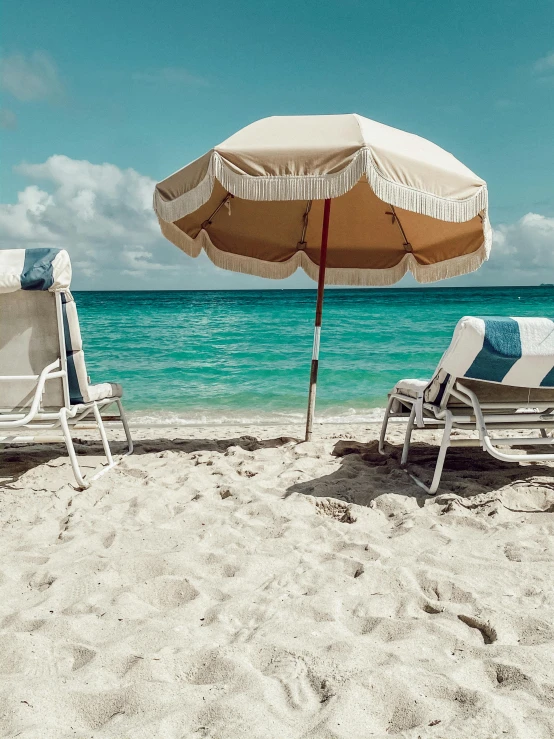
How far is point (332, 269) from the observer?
579 cm

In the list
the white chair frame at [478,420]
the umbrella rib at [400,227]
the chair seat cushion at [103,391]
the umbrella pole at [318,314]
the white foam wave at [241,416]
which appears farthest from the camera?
the white foam wave at [241,416]

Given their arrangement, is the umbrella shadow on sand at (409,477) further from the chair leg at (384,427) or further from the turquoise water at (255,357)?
the turquoise water at (255,357)

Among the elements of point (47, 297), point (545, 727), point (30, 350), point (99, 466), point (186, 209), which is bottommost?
point (99, 466)

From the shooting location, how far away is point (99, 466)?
13.9 ft

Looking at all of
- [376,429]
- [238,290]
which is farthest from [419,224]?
[238,290]

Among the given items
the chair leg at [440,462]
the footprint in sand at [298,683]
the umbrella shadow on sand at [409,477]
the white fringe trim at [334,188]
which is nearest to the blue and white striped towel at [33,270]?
the white fringe trim at [334,188]

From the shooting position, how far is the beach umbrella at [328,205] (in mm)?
3695

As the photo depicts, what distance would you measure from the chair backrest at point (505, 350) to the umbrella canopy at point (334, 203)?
91 cm

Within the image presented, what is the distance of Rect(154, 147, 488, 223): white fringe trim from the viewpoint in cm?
360

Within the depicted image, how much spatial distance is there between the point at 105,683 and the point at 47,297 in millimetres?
2633

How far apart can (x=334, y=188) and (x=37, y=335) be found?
83.9 inches

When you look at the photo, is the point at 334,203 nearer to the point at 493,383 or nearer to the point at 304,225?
the point at 304,225

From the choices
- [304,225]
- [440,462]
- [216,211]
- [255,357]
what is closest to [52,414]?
[440,462]

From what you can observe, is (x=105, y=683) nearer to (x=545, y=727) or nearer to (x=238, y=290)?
(x=545, y=727)
